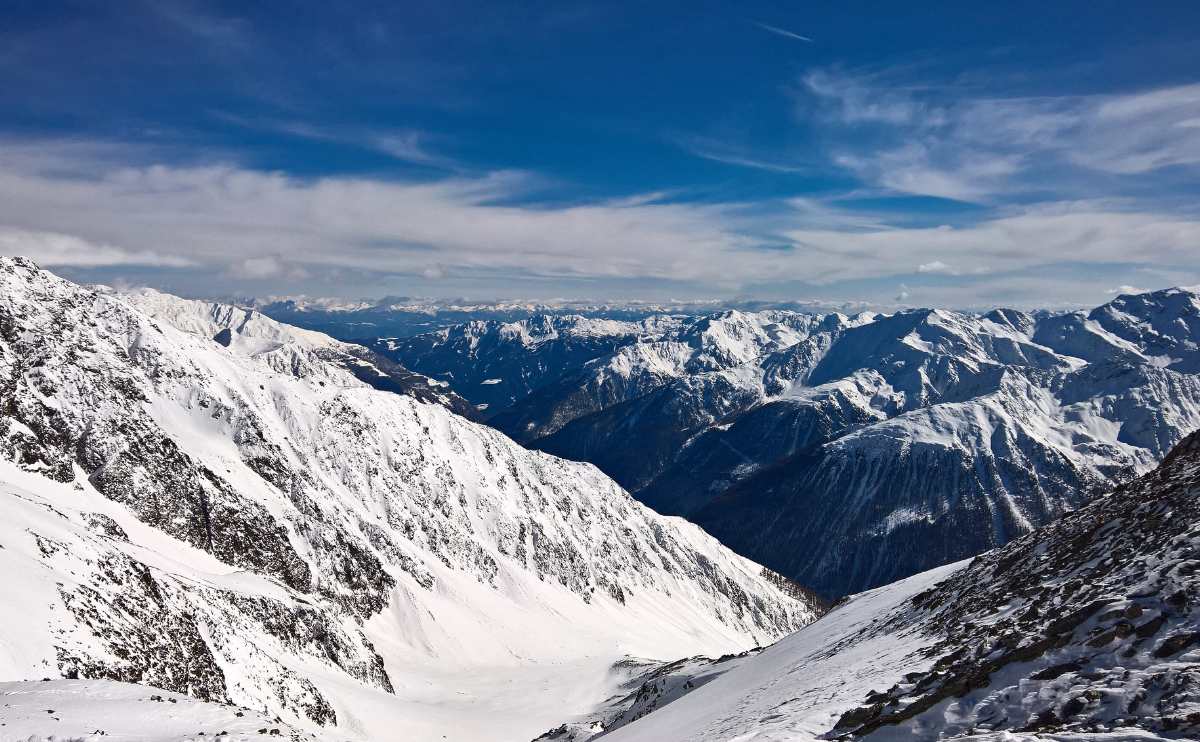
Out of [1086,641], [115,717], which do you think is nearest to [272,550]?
[115,717]

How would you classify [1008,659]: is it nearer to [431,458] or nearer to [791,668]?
[791,668]

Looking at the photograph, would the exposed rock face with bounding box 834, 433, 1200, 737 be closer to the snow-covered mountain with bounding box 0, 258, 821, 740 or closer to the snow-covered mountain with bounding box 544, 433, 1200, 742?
the snow-covered mountain with bounding box 544, 433, 1200, 742

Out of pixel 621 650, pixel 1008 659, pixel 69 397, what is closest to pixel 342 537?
pixel 69 397

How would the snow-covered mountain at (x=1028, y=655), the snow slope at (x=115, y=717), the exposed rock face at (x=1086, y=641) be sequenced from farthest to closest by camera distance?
the snow slope at (x=115, y=717)
the snow-covered mountain at (x=1028, y=655)
the exposed rock face at (x=1086, y=641)

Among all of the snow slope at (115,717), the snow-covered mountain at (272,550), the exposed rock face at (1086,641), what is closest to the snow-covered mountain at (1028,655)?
the exposed rock face at (1086,641)

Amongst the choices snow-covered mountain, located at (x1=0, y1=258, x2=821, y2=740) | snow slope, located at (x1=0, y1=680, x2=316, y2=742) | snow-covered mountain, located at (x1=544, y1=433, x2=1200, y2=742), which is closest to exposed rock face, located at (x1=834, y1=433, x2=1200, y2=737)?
snow-covered mountain, located at (x1=544, y1=433, x2=1200, y2=742)

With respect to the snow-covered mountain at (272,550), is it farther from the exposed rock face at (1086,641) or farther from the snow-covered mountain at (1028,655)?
the exposed rock face at (1086,641)

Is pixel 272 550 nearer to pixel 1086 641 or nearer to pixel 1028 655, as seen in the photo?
pixel 1028 655
